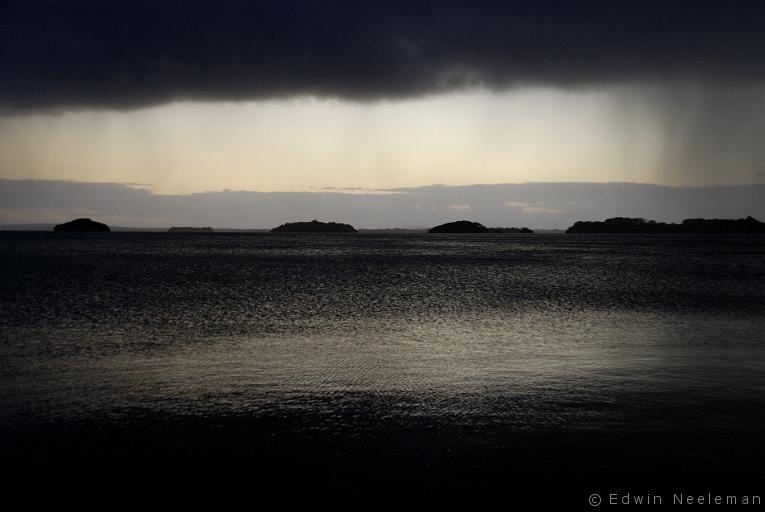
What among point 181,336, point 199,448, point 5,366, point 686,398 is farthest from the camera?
point 181,336

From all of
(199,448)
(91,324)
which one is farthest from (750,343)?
(91,324)

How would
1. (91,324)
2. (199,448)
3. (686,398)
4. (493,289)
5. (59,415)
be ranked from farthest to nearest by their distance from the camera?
(493,289)
(91,324)
(686,398)
(59,415)
(199,448)

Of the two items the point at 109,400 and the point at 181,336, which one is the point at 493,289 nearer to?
the point at 181,336

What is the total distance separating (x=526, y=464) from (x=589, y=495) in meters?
1.27

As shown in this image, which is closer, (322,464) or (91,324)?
(322,464)

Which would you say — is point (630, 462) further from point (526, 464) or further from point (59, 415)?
point (59, 415)

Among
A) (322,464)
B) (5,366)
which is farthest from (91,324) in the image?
(322,464)

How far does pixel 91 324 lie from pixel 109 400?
15.9 meters

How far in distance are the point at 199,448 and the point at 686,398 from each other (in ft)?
40.3

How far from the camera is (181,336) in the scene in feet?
82.1

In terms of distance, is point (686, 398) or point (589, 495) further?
point (686, 398)

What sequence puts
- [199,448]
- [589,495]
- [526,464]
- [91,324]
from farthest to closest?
[91,324]
[199,448]
[526,464]
[589,495]

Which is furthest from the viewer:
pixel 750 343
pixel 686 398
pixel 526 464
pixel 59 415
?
pixel 750 343

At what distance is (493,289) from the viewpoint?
49562 mm
